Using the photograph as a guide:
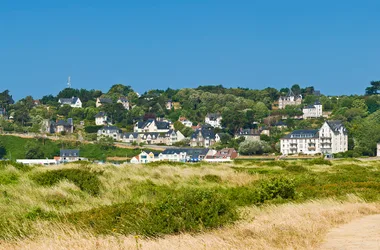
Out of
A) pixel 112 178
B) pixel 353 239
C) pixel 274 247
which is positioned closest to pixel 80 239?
pixel 274 247

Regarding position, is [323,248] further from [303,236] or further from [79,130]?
[79,130]

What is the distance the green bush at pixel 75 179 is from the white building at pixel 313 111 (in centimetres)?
15461

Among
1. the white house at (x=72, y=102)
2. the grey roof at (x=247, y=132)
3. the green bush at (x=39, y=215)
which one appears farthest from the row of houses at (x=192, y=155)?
the green bush at (x=39, y=215)

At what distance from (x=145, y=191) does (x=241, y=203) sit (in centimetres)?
470

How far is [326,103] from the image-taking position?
186 meters

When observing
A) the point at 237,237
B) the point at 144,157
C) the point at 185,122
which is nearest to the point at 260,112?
the point at 185,122

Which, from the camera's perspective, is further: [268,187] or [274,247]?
[268,187]

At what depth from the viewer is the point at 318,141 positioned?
124 m

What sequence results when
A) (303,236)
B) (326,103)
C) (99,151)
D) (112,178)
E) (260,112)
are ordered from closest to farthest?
(303,236) → (112,178) → (99,151) → (260,112) → (326,103)

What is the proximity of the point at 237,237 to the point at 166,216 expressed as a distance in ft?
5.98

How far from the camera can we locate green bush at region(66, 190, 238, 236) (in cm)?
1230

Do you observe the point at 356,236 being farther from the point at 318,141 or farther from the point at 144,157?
the point at 318,141

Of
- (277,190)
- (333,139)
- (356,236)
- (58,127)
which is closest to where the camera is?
(356,236)

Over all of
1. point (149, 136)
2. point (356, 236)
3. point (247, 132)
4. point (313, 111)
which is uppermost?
point (313, 111)
